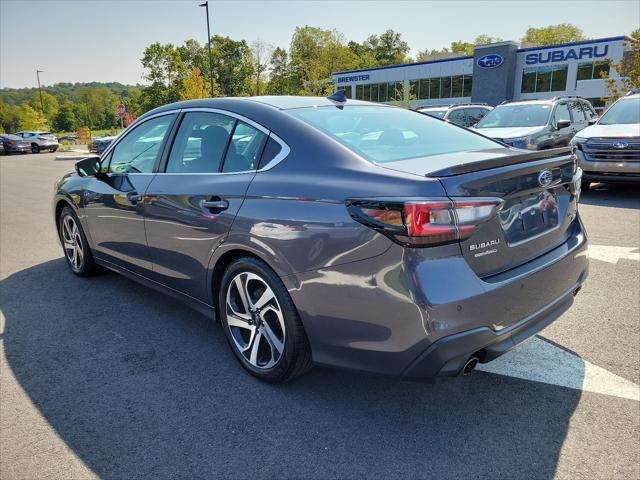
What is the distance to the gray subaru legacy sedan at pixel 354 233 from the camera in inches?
87.0

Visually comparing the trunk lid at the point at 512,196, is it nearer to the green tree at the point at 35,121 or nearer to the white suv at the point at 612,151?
the white suv at the point at 612,151

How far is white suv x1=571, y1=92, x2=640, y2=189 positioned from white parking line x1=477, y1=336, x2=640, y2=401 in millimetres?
6490

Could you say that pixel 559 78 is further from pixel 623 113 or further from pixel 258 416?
pixel 258 416

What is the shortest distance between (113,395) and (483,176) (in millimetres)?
2439

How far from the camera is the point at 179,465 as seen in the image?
2.35m

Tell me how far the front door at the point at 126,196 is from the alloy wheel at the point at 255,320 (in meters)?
1.09

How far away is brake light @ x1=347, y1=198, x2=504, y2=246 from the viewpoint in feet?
7.08

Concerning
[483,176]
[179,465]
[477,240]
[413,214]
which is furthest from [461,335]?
[179,465]

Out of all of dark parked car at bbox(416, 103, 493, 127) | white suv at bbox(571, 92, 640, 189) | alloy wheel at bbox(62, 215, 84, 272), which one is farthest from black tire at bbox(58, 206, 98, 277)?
dark parked car at bbox(416, 103, 493, 127)

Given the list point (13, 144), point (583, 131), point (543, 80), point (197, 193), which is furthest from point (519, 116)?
point (13, 144)

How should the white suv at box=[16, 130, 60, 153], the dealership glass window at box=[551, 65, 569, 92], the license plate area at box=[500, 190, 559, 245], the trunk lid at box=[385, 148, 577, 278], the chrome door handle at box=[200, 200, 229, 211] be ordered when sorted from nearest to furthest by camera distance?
1. the trunk lid at box=[385, 148, 577, 278]
2. the license plate area at box=[500, 190, 559, 245]
3. the chrome door handle at box=[200, 200, 229, 211]
4. the white suv at box=[16, 130, 60, 153]
5. the dealership glass window at box=[551, 65, 569, 92]

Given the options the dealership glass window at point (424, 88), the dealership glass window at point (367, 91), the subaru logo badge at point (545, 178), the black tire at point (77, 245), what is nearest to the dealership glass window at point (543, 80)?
the dealership glass window at point (424, 88)

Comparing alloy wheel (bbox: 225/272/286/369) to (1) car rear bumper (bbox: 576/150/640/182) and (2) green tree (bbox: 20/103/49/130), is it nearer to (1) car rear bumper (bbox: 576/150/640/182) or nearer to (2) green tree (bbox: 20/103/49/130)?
(1) car rear bumper (bbox: 576/150/640/182)

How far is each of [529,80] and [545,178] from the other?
43.1 meters
